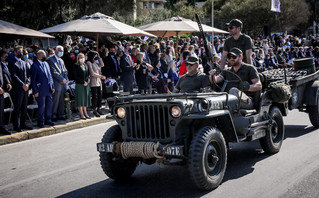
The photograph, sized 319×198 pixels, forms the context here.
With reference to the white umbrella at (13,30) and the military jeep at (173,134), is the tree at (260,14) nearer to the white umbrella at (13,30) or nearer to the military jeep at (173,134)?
the white umbrella at (13,30)

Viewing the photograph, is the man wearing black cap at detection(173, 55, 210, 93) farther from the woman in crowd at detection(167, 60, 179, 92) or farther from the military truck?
the woman in crowd at detection(167, 60, 179, 92)

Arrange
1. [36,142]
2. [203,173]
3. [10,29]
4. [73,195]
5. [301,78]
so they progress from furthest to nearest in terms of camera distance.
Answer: [10,29] → [36,142] → [301,78] → [73,195] → [203,173]

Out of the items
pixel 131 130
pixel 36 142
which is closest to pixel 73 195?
pixel 131 130

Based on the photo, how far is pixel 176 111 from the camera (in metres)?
5.43

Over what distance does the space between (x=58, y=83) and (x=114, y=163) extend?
6.60 metres

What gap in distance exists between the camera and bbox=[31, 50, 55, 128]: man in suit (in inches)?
440

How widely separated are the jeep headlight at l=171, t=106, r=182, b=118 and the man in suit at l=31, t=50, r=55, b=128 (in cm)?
655

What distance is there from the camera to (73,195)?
223 inches

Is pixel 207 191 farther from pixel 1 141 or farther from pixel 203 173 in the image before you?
pixel 1 141

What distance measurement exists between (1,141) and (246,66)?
5.98m

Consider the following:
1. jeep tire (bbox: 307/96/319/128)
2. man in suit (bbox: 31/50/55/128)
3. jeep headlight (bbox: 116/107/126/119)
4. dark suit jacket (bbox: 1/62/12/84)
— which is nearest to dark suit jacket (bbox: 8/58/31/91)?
dark suit jacket (bbox: 1/62/12/84)

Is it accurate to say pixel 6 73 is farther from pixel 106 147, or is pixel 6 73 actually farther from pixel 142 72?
pixel 106 147

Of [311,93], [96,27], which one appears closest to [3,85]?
[96,27]

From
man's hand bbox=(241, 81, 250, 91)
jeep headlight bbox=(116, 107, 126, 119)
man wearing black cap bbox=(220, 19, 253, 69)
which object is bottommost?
jeep headlight bbox=(116, 107, 126, 119)
